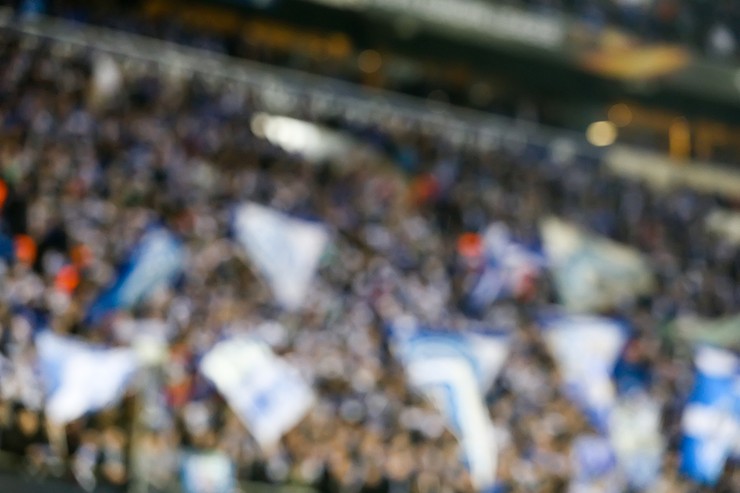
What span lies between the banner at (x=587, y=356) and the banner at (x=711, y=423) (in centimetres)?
107


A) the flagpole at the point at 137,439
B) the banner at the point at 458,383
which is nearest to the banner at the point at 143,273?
the flagpole at the point at 137,439

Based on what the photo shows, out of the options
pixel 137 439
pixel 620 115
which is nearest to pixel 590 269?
pixel 620 115

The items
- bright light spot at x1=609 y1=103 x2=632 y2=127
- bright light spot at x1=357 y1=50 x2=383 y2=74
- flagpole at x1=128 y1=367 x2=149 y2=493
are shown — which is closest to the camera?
flagpole at x1=128 y1=367 x2=149 y2=493

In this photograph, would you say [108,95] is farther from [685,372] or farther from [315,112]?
[685,372]

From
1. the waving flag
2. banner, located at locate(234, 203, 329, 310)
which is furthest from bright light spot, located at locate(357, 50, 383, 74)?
the waving flag

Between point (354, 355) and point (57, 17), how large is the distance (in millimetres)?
5486

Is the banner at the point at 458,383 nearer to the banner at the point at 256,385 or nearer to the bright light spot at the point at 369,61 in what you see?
the banner at the point at 256,385

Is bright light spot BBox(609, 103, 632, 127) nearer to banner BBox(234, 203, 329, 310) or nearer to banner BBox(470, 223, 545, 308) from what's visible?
banner BBox(470, 223, 545, 308)

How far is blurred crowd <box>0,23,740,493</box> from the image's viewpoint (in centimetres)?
1111

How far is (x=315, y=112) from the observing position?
629 inches

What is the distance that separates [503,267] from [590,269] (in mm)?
1360

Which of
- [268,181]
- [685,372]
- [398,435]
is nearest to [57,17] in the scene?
[268,181]

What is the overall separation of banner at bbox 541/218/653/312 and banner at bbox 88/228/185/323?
5.97 m

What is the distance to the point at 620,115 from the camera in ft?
64.0
